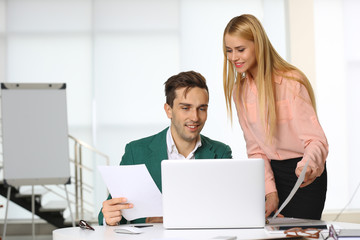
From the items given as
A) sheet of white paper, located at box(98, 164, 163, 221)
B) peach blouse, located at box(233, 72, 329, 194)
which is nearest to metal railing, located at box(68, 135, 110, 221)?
peach blouse, located at box(233, 72, 329, 194)

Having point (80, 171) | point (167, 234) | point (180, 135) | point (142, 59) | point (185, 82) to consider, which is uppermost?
point (142, 59)

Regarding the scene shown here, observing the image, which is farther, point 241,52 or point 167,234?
point 241,52

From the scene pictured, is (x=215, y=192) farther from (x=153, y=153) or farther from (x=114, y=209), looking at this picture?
(x=153, y=153)

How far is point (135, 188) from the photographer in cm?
182

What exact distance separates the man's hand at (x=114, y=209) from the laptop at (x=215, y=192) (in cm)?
18

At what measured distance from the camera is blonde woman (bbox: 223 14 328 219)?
6.97 ft

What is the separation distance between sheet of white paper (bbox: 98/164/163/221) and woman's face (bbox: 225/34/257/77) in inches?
24.6

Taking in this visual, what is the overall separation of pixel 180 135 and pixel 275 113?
1.34ft

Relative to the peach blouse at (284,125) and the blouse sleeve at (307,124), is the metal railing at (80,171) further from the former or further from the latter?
the blouse sleeve at (307,124)

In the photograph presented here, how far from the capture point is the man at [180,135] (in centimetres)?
229

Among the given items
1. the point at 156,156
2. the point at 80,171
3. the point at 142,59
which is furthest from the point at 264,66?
the point at 142,59

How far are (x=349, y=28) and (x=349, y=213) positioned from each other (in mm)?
2065

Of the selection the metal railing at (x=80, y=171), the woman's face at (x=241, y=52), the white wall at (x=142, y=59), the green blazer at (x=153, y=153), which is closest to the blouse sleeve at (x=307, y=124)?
the woman's face at (x=241, y=52)

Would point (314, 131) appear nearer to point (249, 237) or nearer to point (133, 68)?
point (249, 237)
